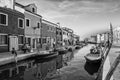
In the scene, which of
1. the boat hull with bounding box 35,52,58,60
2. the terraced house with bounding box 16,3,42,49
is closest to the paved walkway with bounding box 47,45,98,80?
the boat hull with bounding box 35,52,58,60

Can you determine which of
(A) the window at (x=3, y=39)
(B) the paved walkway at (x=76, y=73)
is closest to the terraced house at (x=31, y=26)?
(A) the window at (x=3, y=39)

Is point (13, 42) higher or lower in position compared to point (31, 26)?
lower

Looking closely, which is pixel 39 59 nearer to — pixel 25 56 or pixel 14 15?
pixel 25 56

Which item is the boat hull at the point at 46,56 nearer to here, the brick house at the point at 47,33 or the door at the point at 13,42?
the door at the point at 13,42

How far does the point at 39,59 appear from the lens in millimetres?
16547

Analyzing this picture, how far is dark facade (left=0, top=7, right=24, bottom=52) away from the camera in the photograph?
52.3ft

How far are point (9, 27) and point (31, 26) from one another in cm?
597

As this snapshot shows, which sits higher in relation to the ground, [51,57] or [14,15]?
[14,15]

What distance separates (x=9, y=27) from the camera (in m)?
17.1

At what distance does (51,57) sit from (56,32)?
1783cm

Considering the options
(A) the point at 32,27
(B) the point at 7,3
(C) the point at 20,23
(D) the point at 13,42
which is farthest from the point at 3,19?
(A) the point at 32,27

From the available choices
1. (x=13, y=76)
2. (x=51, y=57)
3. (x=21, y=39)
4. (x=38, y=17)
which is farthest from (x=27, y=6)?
(x=13, y=76)

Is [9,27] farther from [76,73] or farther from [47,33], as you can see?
[47,33]

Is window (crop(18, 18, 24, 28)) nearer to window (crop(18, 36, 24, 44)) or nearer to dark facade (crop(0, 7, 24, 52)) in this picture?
dark facade (crop(0, 7, 24, 52))
